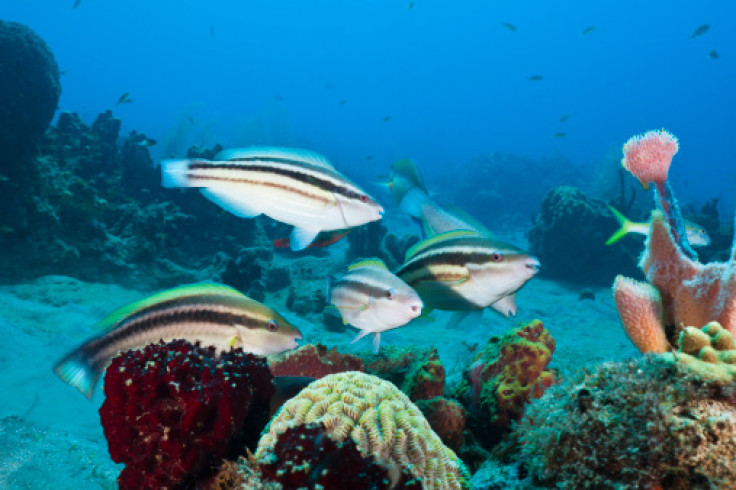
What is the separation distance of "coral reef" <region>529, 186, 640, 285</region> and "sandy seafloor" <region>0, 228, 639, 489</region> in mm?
1436

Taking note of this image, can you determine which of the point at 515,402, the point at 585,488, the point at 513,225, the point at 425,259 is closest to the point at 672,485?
the point at 585,488

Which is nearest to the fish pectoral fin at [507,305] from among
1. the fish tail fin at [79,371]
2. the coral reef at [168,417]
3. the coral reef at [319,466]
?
the coral reef at [319,466]

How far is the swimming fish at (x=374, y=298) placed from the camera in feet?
9.43

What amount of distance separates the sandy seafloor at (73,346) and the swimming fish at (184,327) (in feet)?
0.62

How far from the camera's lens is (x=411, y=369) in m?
3.66

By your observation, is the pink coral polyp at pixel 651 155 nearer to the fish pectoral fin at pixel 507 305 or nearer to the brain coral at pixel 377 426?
the fish pectoral fin at pixel 507 305

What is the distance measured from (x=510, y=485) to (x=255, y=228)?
39.6ft

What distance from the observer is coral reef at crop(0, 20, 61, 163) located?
30.2ft

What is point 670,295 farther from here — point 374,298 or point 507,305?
point 374,298

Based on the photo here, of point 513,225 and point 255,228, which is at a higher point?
point 513,225

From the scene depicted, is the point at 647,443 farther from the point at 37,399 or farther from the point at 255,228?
the point at 255,228

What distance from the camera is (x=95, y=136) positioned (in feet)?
46.3

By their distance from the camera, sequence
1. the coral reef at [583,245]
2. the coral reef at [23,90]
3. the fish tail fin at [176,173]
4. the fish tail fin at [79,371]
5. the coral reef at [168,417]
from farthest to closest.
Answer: the coral reef at [583,245]
the coral reef at [23,90]
the fish tail fin at [176,173]
the fish tail fin at [79,371]
the coral reef at [168,417]

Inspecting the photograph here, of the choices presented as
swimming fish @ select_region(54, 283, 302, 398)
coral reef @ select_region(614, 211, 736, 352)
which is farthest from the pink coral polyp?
swimming fish @ select_region(54, 283, 302, 398)
